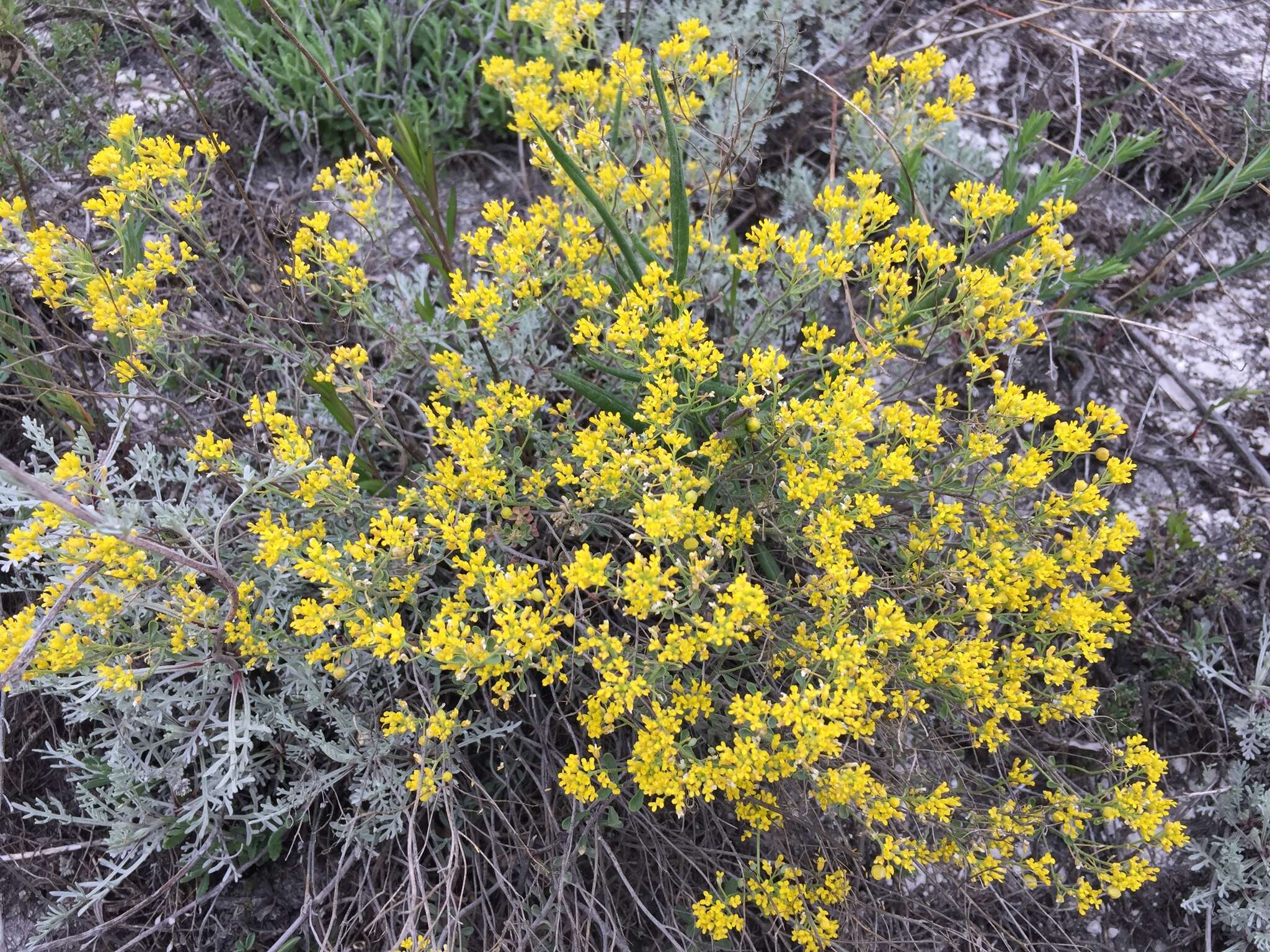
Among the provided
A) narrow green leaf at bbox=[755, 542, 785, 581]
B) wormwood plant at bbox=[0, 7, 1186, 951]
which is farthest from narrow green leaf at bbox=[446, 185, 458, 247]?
narrow green leaf at bbox=[755, 542, 785, 581]

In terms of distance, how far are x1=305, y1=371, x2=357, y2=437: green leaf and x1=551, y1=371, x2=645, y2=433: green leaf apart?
649 millimetres

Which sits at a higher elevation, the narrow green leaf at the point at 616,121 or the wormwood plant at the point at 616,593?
the narrow green leaf at the point at 616,121

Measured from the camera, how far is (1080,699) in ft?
7.89

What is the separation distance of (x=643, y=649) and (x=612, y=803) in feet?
1.65

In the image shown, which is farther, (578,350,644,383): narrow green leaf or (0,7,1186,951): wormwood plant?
(578,350,644,383): narrow green leaf

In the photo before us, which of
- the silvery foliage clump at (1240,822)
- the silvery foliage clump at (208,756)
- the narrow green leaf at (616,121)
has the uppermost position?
the narrow green leaf at (616,121)

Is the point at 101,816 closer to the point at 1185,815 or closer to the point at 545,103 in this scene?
the point at 545,103

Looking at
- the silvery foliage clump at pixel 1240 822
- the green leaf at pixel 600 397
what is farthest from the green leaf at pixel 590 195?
the silvery foliage clump at pixel 1240 822

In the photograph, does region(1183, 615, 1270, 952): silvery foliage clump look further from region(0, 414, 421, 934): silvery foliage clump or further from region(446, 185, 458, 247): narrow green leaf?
region(446, 185, 458, 247): narrow green leaf

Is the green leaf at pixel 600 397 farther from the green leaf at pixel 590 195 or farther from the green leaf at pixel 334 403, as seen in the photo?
the green leaf at pixel 334 403

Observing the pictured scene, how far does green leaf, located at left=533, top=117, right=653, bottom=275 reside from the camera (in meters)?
2.54

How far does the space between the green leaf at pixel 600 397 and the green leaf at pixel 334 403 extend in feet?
2.13

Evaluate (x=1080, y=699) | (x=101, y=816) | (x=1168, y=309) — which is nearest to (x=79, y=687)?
(x=101, y=816)

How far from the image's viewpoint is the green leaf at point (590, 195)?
2539mm
